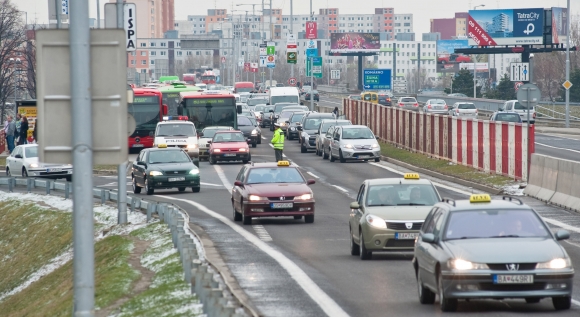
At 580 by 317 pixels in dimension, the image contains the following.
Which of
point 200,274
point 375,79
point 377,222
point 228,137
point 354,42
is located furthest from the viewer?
point 354,42

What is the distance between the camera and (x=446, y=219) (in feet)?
43.4

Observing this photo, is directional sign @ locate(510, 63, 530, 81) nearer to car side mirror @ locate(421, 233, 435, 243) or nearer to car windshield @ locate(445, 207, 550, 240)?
car windshield @ locate(445, 207, 550, 240)

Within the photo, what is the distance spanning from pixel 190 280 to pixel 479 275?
4.79 metres

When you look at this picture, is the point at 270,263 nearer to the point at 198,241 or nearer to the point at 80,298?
the point at 198,241

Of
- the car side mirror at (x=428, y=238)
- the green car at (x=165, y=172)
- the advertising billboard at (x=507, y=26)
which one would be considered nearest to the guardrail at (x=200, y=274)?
the car side mirror at (x=428, y=238)

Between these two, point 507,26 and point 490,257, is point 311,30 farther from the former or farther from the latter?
point 490,257

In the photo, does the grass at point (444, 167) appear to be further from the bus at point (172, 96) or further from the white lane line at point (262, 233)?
the bus at point (172, 96)

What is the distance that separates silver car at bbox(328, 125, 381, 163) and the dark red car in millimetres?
3969

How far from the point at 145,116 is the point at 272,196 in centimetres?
3231

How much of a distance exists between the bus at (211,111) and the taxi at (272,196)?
3108 centimetres

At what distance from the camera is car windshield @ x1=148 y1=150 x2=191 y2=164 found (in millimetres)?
36719

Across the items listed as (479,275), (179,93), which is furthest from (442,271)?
(179,93)

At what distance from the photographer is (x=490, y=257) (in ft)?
40.3

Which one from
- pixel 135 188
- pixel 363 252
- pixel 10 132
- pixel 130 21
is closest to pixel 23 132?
pixel 10 132
